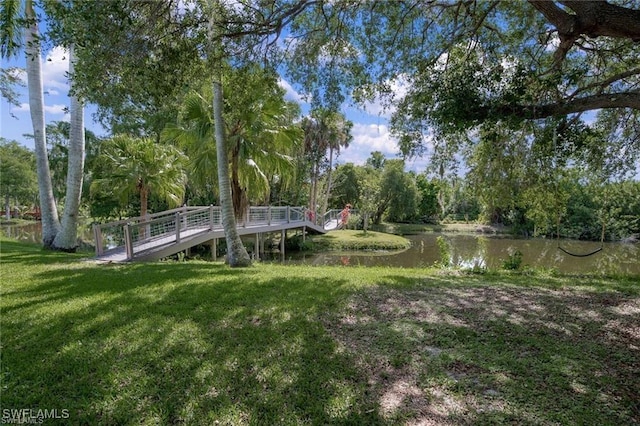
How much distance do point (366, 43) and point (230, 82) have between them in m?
2.78

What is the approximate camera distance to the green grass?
854 inches

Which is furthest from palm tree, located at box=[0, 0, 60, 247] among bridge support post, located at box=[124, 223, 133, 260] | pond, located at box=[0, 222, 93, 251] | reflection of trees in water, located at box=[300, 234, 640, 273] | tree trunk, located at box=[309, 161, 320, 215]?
tree trunk, located at box=[309, 161, 320, 215]

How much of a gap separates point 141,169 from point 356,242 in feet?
A: 44.0

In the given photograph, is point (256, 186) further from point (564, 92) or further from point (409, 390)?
point (409, 390)

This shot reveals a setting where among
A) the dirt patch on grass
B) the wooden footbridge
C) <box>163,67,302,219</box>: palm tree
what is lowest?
the dirt patch on grass

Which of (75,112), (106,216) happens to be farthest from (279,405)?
(106,216)

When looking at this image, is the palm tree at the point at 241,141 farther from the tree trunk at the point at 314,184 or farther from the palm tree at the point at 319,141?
the tree trunk at the point at 314,184

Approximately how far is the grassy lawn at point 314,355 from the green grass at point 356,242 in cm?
1629

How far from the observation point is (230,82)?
23.0ft

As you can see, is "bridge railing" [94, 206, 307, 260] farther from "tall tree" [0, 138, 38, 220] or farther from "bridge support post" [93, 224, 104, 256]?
"tall tree" [0, 138, 38, 220]

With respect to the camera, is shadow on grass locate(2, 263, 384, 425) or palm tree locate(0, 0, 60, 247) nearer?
shadow on grass locate(2, 263, 384, 425)

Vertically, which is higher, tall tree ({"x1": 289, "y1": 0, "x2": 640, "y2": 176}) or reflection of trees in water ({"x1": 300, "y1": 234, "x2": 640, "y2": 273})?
tall tree ({"x1": 289, "y1": 0, "x2": 640, "y2": 176})

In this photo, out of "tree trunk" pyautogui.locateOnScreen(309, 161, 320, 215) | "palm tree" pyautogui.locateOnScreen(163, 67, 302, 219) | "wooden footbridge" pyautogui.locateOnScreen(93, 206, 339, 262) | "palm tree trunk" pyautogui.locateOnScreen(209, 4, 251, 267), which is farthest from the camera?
"tree trunk" pyautogui.locateOnScreen(309, 161, 320, 215)

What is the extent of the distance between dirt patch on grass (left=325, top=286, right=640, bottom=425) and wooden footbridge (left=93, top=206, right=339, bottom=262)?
730cm
